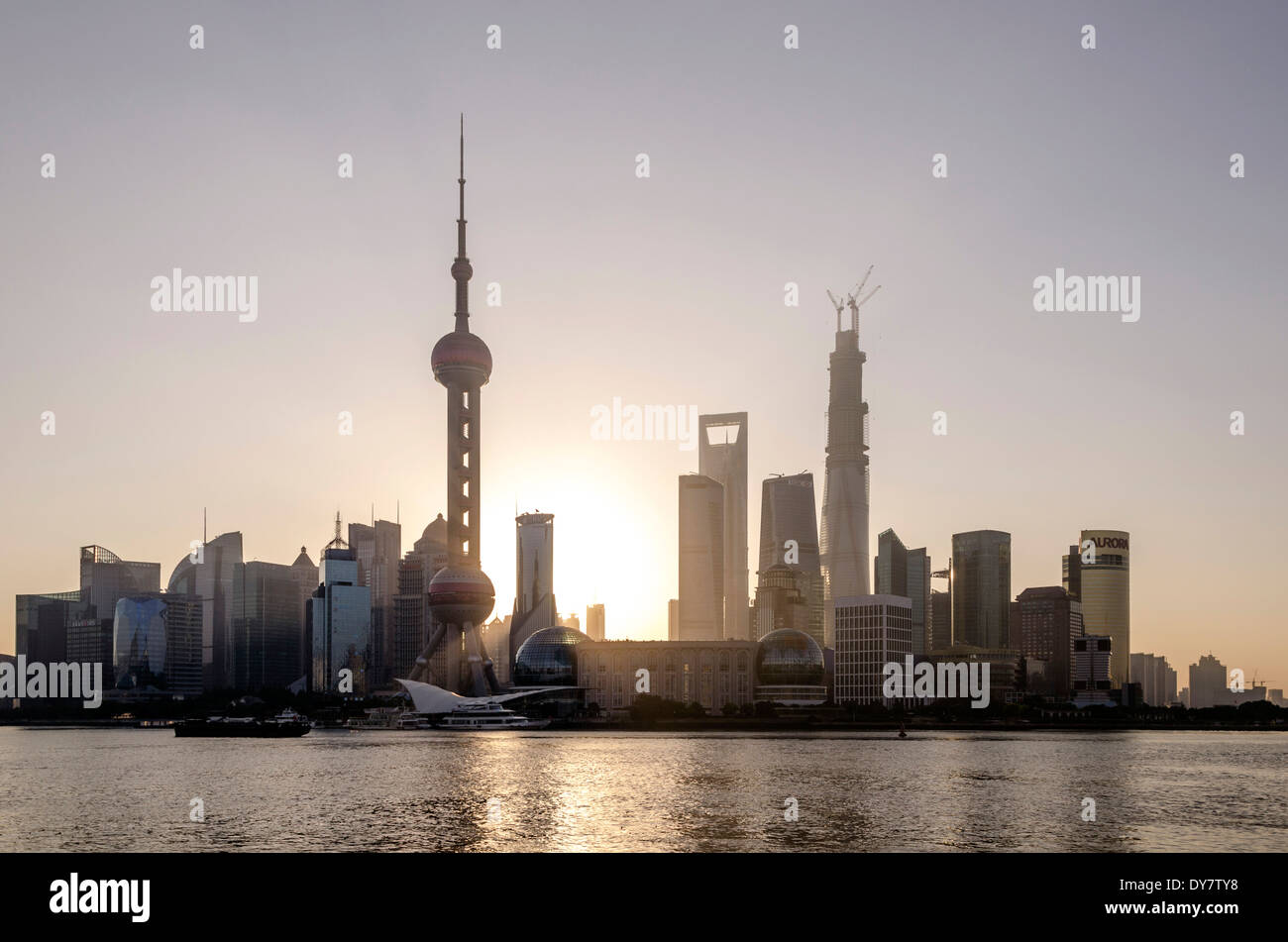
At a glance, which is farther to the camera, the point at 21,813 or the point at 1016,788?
the point at 1016,788

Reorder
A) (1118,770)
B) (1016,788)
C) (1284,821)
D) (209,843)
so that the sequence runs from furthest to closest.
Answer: (1118,770) < (1016,788) < (1284,821) < (209,843)

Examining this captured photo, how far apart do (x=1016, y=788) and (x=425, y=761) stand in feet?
224
